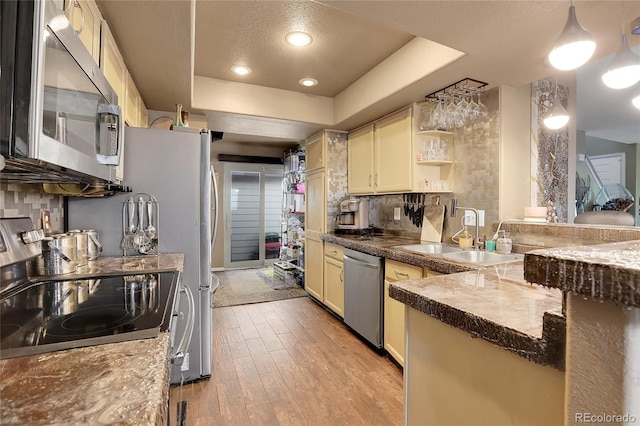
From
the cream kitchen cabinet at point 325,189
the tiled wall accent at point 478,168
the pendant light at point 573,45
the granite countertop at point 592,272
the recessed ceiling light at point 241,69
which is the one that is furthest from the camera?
the cream kitchen cabinet at point 325,189

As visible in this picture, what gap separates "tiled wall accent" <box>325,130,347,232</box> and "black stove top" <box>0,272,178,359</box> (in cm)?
245

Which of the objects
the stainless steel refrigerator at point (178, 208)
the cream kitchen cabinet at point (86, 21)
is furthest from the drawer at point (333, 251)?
the cream kitchen cabinet at point (86, 21)

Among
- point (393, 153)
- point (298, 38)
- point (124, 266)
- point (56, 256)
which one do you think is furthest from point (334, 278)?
point (56, 256)

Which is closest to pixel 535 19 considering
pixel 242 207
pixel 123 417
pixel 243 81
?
pixel 123 417

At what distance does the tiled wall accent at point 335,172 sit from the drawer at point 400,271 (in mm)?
1349

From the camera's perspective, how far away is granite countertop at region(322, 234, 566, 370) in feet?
2.04

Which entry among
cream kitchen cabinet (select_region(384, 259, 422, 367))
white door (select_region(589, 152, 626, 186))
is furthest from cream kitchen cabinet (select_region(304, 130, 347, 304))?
white door (select_region(589, 152, 626, 186))

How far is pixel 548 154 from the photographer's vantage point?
2473 mm

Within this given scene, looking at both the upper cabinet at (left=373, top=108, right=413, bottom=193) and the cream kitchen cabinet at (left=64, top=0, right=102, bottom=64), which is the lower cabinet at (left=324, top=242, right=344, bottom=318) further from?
the cream kitchen cabinet at (left=64, top=0, right=102, bottom=64)

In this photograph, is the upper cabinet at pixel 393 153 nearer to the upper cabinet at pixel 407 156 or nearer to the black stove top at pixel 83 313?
the upper cabinet at pixel 407 156

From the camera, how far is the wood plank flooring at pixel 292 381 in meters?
1.82

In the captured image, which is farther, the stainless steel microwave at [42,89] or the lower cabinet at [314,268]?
the lower cabinet at [314,268]

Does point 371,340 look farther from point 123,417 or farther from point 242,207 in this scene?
point 242,207

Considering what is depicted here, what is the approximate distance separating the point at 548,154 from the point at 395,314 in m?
1.73
